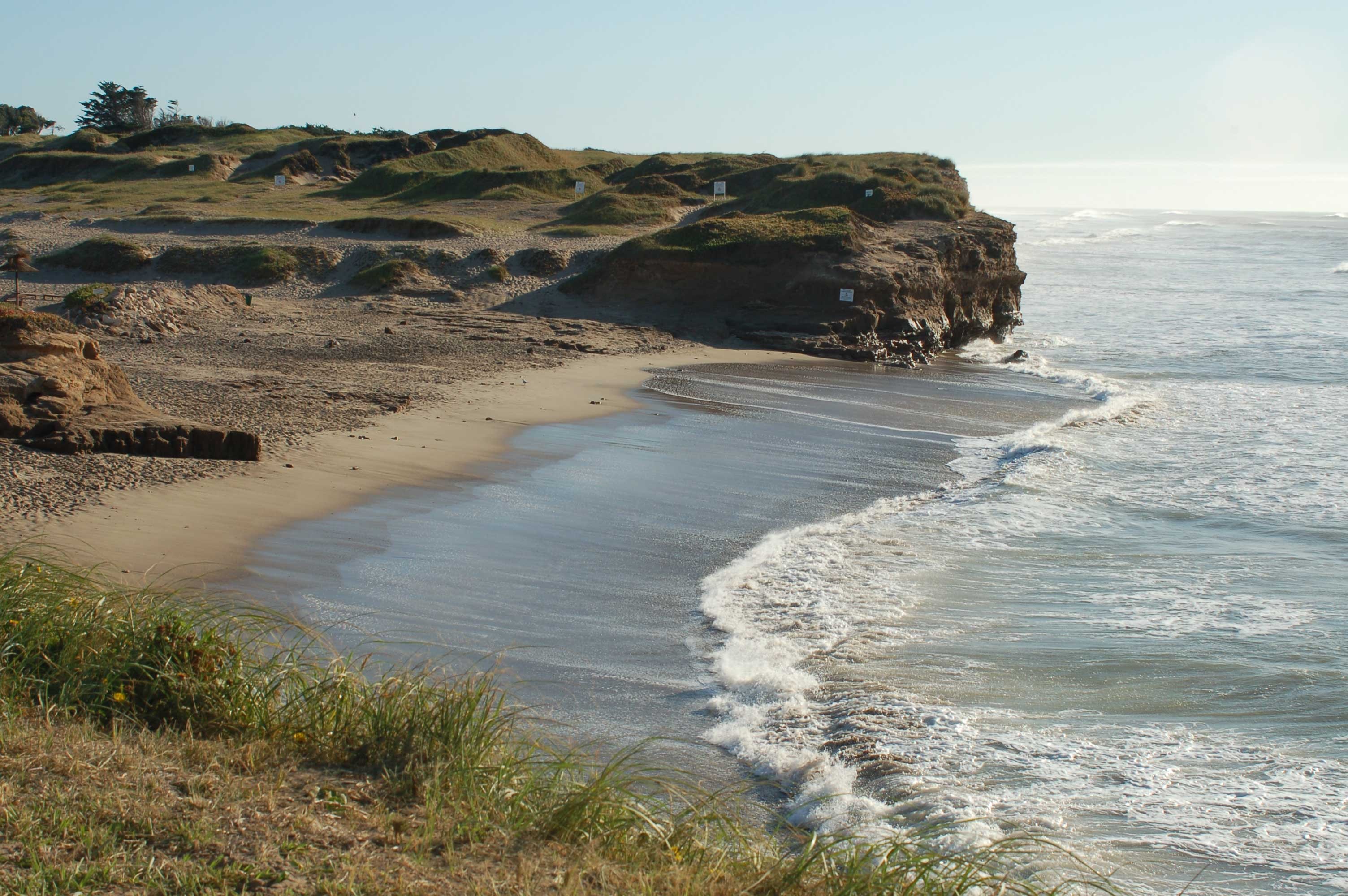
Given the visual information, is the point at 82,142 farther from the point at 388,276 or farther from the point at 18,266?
the point at 18,266

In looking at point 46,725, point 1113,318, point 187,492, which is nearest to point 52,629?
point 46,725

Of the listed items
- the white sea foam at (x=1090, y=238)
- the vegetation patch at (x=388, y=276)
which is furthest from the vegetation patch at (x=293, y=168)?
the white sea foam at (x=1090, y=238)

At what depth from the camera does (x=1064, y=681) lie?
20.1 feet

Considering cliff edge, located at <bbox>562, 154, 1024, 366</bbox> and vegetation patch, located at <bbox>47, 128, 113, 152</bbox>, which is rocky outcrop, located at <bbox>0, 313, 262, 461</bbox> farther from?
vegetation patch, located at <bbox>47, 128, 113, 152</bbox>

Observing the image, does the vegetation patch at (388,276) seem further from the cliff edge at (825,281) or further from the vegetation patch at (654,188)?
the vegetation patch at (654,188)

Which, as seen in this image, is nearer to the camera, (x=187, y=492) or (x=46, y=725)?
(x=46, y=725)

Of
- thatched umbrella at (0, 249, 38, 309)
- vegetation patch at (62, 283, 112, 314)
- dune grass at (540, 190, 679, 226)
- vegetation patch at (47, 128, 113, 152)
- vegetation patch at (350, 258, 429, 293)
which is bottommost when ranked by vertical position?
vegetation patch at (62, 283, 112, 314)

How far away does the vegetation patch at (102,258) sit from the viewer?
81.8 ft

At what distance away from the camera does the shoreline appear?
710 centimetres

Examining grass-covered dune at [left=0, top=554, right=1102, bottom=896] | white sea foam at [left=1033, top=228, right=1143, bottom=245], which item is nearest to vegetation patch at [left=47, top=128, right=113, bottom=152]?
white sea foam at [left=1033, top=228, right=1143, bottom=245]

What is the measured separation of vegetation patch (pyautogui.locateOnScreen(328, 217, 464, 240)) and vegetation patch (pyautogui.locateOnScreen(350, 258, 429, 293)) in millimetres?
3766

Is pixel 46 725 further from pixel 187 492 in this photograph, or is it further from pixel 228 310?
pixel 228 310

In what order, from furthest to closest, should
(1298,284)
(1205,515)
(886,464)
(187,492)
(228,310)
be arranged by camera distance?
(1298,284)
(228,310)
(886,464)
(1205,515)
(187,492)

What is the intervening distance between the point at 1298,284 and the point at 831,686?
1710 inches
